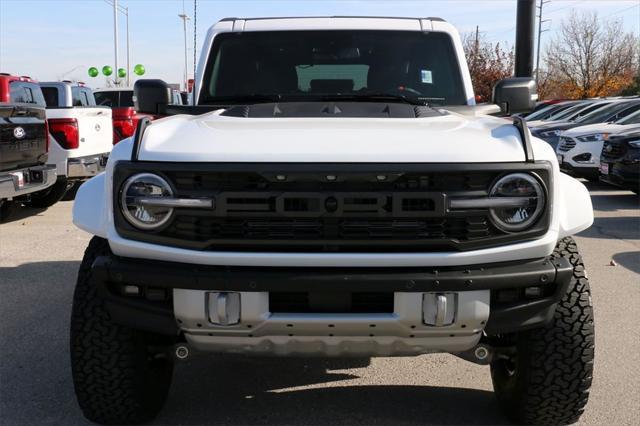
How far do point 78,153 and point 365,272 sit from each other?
29.1 feet

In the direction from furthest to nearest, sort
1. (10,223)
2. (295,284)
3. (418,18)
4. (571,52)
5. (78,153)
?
(571,52) < (78,153) < (10,223) < (418,18) < (295,284)

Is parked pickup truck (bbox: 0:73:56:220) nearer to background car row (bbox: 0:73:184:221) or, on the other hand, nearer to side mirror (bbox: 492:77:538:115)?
background car row (bbox: 0:73:184:221)

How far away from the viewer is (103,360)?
10.3 ft

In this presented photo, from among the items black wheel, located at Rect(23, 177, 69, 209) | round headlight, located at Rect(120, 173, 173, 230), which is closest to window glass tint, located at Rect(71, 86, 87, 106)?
black wheel, located at Rect(23, 177, 69, 209)

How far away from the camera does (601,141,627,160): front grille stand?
11.2 metres

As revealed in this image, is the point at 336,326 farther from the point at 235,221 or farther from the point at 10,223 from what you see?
the point at 10,223

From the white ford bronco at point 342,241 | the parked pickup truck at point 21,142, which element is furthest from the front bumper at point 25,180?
the white ford bronco at point 342,241

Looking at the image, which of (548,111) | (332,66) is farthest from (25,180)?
(548,111)

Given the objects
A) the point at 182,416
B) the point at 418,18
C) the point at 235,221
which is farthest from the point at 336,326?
the point at 418,18

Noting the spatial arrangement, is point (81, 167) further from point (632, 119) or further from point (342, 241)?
point (632, 119)

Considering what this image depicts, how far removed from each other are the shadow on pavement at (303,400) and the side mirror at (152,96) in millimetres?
1550

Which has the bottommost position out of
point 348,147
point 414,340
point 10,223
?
point 10,223

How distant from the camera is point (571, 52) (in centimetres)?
4738

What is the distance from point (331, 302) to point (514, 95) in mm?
2131
